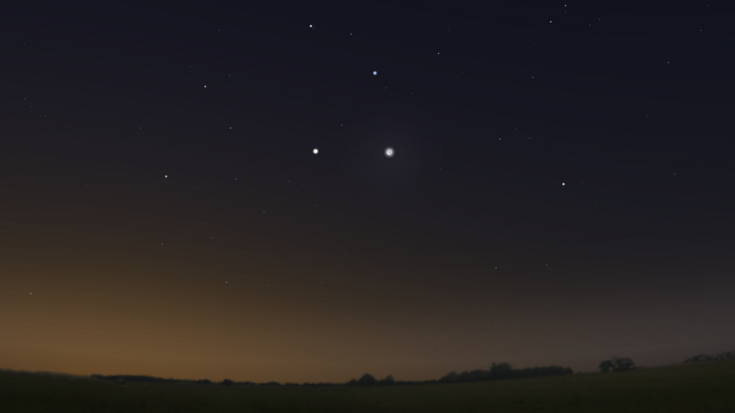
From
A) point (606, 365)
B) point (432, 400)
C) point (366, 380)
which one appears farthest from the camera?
point (366, 380)

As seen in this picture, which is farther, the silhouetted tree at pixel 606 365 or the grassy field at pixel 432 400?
the silhouetted tree at pixel 606 365

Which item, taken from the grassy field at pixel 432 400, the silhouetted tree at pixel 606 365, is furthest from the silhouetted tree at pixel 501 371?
the grassy field at pixel 432 400

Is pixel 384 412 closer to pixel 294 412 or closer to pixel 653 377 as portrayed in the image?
pixel 294 412

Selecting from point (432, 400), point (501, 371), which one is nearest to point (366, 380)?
point (501, 371)

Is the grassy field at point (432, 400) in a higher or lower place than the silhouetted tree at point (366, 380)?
higher

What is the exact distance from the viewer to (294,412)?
179ft

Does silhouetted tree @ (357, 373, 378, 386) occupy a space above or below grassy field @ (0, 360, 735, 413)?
below

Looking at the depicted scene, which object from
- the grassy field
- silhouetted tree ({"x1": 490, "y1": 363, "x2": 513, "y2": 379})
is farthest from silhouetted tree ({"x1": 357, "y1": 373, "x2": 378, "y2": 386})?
the grassy field

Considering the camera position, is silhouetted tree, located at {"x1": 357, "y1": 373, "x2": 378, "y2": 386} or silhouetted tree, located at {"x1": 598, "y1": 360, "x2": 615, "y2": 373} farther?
silhouetted tree, located at {"x1": 357, "y1": 373, "x2": 378, "y2": 386}

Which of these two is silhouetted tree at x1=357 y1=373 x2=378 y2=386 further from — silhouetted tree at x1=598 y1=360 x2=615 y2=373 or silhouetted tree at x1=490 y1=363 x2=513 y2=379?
silhouetted tree at x1=598 y1=360 x2=615 y2=373

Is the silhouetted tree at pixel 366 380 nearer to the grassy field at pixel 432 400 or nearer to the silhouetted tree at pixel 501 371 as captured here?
the silhouetted tree at pixel 501 371

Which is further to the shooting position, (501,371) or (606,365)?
(501,371)

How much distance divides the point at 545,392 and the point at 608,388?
11.3 metres

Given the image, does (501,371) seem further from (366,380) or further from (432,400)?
(432,400)
